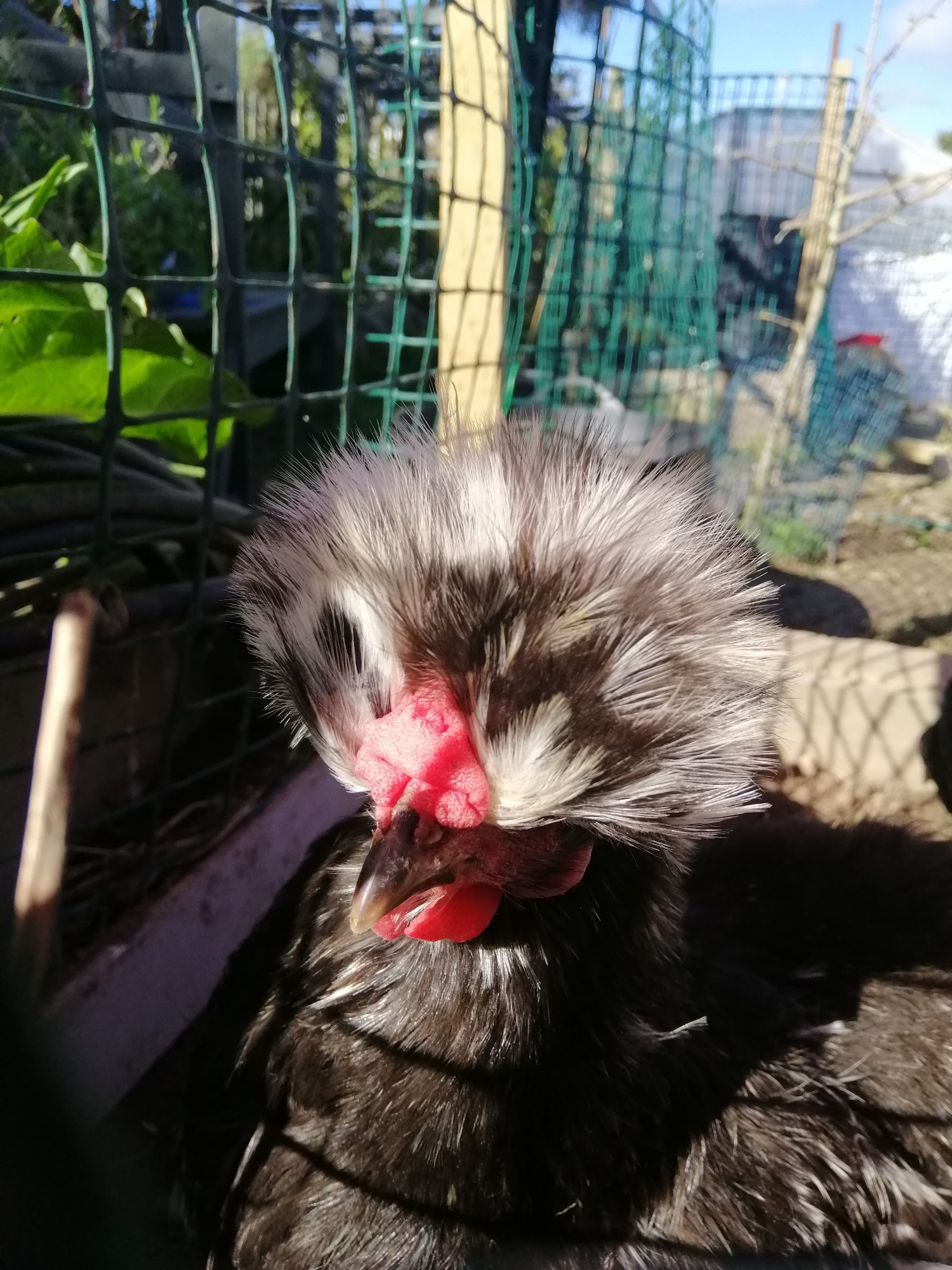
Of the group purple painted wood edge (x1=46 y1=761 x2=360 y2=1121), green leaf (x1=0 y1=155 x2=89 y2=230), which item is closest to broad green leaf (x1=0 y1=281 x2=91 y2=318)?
green leaf (x1=0 y1=155 x2=89 y2=230)

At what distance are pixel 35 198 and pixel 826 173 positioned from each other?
4367 mm

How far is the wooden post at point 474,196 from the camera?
1705 millimetres

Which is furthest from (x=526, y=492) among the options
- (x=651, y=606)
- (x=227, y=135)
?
(x=227, y=135)

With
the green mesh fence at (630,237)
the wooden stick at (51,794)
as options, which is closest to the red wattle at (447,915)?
the wooden stick at (51,794)

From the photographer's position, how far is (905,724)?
215cm

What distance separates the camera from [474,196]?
184 centimetres

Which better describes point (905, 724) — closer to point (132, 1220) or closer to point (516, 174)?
point (516, 174)

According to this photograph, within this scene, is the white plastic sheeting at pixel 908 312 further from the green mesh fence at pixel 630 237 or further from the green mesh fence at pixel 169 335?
the green mesh fence at pixel 169 335

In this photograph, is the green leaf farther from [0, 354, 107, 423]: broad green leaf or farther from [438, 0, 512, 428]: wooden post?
[438, 0, 512, 428]: wooden post

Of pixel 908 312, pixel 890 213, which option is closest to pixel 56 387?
pixel 890 213

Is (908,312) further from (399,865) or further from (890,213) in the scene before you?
(399,865)

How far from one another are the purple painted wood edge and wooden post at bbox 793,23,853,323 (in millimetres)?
3482

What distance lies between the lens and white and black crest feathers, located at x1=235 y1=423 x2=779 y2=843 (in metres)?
0.73

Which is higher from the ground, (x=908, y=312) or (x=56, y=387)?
(x=908, y=312)
